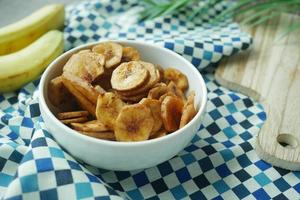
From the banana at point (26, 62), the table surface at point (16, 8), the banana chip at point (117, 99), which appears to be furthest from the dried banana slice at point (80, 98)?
the table surface at point (16, 8)

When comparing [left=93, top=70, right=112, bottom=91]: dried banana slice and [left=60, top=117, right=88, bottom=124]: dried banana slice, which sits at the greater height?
[left=93, top=70, right=112, bottom=91]: dried banana slice

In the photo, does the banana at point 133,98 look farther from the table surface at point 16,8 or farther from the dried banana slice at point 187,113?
the table surface at point 16,8

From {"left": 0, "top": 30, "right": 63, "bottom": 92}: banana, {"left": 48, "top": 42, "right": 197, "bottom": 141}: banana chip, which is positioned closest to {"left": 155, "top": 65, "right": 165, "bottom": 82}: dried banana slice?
{"left": 48, "top": 42, "right": 197, "bottom": 141}: banana chip

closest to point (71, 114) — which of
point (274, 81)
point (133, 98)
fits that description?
point (133, 98)

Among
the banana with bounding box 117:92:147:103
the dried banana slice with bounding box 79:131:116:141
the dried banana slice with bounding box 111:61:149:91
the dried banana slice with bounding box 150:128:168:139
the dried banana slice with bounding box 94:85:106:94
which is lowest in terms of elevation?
the dried banana slice with bounding box 150:128:168:139

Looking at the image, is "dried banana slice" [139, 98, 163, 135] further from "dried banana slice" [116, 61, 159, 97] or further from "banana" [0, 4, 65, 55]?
"banana" [0, 4, 65, 55]

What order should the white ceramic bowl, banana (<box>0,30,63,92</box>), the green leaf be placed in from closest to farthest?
the white ceramic bowl < banana (<box>0,30,63,92</box>) < the green leaf

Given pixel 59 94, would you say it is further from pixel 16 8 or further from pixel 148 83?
pixel 16 8
